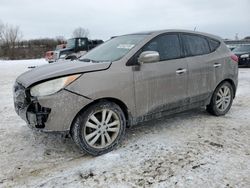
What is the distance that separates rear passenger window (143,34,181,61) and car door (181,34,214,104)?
0.18 m

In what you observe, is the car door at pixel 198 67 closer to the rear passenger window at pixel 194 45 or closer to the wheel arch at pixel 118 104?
the rear passenger window at pixel 194 45

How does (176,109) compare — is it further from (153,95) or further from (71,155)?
(71,155)

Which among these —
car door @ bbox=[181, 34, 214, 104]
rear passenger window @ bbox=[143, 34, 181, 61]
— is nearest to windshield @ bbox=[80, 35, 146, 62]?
rear passenger window @ bbox=[143, 34, 181, 61]

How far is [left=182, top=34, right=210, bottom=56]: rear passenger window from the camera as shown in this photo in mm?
4860

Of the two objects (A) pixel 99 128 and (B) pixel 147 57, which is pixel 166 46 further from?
(A) pixel 99 128

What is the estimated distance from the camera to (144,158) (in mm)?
3672

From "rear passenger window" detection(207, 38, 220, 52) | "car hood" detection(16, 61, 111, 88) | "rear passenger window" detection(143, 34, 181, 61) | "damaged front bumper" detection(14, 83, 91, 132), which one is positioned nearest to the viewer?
"damaged front bumper" detection(14, 83, 91, 132)

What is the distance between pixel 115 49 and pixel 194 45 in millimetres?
1440

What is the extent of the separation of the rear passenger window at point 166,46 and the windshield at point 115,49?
0.64ft

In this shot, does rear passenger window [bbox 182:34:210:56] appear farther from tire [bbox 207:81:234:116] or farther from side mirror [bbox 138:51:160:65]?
side mirror [bbox 138:51:160:65]

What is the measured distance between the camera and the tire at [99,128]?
12.0 ft

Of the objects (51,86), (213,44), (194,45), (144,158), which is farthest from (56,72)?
(213,44)

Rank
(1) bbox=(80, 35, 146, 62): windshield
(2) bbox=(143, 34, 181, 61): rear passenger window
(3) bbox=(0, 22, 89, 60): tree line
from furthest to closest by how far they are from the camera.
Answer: (3) bbox=(0, 22, 89, 60): tree line → (2) bbox=(143, 34, 181, 61): rear passenger window → (1) bbox=(80, 35, 146, 62): windshield

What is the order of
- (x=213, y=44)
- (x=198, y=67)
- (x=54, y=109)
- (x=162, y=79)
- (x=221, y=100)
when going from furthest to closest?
1. (x=221, y=100)
2. (x=213, y=44)
3. (x=198, y=67)
4. (x=162, y=79)
5. (x=54, y=109)
